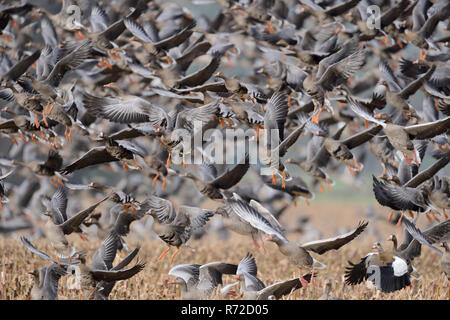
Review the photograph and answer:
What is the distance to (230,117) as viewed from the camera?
582 centimetres

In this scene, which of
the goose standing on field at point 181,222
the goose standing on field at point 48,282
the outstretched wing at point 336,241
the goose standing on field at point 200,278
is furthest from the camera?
the goose standing on field at point 181,222

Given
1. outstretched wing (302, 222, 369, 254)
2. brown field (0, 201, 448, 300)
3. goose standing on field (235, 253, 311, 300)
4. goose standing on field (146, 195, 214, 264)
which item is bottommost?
brown field (0, 201, 448, 300)

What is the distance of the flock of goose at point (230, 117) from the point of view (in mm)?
5383

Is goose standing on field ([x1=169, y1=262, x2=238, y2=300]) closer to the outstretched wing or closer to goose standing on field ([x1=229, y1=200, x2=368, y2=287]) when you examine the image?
goose standing on field ([x1=229, y1=200, x2=368, y2=287])

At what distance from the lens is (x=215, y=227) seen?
12.0 m

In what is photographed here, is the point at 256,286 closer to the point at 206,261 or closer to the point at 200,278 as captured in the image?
the point at 200,278

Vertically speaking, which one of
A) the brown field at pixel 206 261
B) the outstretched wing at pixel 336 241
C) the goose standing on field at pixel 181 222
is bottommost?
the brown field at pixel 206 261

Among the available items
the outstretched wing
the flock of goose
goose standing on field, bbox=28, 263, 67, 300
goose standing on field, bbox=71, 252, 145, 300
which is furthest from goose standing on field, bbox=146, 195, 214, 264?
the outstretched wing

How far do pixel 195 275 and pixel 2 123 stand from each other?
2377 mm

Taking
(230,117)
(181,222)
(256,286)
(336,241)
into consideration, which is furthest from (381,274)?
(230,117)

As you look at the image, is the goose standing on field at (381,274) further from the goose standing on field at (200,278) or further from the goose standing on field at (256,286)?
the goose standing on field at (200,278)

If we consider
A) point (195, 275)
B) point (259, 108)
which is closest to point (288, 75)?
point (259, 108)

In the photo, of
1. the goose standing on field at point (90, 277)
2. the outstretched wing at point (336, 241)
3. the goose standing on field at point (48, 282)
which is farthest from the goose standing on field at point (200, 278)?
the goose standing on field at point (48, 282)

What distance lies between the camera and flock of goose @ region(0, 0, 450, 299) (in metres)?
5.38
